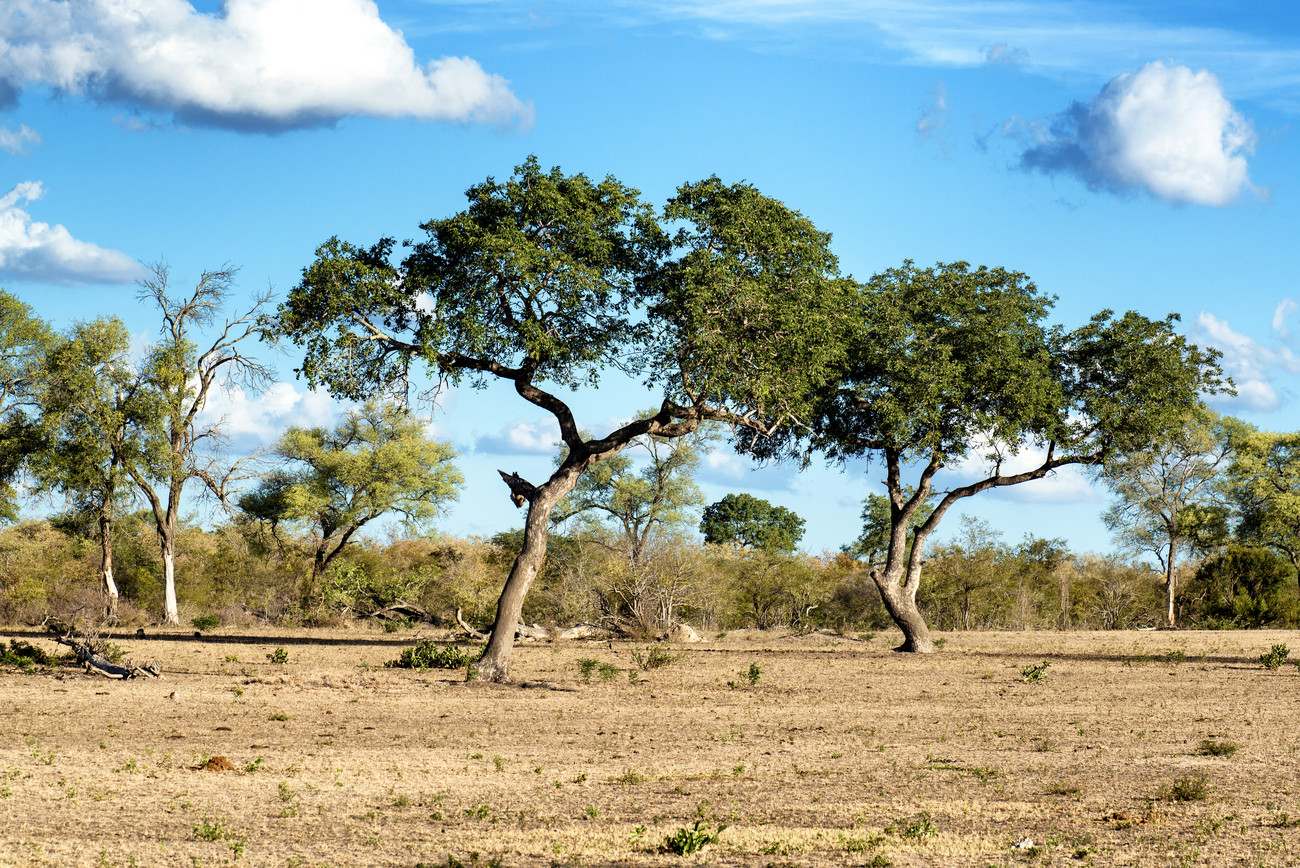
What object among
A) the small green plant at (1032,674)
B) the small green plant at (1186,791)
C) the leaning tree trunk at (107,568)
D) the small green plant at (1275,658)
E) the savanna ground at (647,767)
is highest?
the leaning tree trunk at (107,568)

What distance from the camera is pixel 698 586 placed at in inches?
1267

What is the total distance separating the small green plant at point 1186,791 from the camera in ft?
28.6

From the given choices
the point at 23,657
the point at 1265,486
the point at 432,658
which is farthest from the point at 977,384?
the point at 1265,486

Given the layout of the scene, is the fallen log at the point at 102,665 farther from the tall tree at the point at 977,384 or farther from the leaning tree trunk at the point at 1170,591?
the leaning tree trunk at the point at 1170,591

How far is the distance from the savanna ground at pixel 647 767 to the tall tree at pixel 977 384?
5896 mm

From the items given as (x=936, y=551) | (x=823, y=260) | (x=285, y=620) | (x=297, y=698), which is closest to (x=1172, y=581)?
(x=936, y=551)

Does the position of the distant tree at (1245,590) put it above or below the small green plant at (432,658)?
above

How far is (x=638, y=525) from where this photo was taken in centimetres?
4169

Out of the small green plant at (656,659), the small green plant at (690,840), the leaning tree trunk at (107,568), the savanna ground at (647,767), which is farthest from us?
the leaning tree trunk at (107,568)

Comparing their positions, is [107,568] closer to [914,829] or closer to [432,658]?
[432,658]

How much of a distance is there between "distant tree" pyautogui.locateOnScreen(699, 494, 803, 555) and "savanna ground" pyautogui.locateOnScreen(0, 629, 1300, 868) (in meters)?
43.5

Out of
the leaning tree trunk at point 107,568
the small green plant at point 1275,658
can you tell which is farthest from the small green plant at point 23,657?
the small green plant at point 1275,658

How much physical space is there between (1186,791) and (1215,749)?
266 centimetres

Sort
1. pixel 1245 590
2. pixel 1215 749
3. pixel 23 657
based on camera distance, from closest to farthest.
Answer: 1. pixel 1215 749
2. pixel 23 657
3. pixel 1245 590
